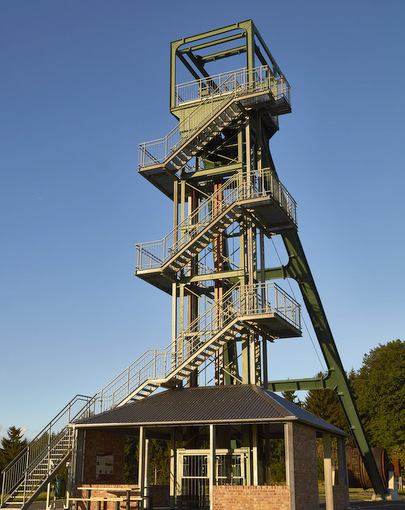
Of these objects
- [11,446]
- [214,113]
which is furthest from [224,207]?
[11,446]

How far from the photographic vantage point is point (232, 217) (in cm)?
2786

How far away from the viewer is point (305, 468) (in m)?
22.8

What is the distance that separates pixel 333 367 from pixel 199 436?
1149 cm

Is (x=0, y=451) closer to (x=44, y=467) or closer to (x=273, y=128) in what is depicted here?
(x=44, y=467)

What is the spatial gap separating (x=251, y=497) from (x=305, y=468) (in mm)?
2842

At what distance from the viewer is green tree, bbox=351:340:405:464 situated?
192 ft

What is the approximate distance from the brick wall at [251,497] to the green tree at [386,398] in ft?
128

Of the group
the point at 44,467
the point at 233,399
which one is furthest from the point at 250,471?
the point at 44,467

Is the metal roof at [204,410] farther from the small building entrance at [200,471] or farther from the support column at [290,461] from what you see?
the small building entrance at [200,471]

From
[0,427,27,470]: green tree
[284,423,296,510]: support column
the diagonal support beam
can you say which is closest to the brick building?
[284,423,296,510]: support column

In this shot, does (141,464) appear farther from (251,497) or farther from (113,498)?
(251,497)

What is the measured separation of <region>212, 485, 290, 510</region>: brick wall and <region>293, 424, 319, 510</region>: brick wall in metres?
0.60

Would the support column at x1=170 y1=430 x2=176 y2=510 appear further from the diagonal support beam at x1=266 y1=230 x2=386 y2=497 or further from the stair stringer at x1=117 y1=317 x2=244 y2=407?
the diagonal support beam at x1=266 y1=230 x2=386 y2=497


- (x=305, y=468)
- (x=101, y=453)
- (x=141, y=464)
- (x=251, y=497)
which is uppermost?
(x=101, y=453)
